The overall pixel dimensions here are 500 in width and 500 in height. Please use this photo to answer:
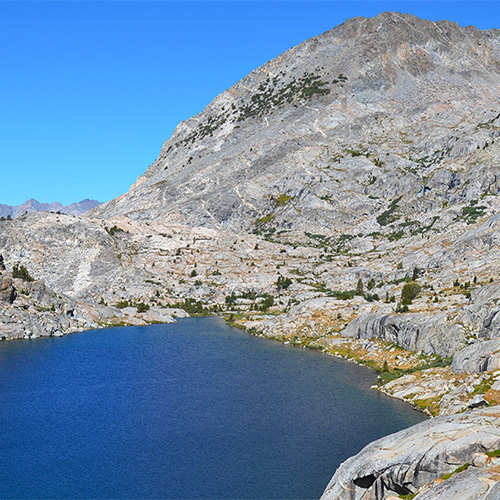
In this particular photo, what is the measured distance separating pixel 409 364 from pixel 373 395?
12.8 meters

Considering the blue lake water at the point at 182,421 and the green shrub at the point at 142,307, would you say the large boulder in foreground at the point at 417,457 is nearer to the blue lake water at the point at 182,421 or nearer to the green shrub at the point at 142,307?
the blue lake water at the point at 182,421

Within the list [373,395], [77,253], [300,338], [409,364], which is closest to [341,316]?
[300,338]

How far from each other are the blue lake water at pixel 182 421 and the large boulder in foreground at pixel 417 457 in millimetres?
12336

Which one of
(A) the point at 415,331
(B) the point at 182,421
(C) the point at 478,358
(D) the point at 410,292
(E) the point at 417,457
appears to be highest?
(D) the point at 410,292

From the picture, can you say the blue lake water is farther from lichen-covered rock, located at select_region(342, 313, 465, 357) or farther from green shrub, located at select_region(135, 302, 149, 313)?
green shrub, located at select_region(135, 302, 149, 313)

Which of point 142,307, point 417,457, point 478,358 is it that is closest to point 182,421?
point 478,358

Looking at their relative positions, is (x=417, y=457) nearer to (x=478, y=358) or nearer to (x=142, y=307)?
(x=478, y=358)

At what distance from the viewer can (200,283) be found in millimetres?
190375

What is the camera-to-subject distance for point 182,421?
7612 cm

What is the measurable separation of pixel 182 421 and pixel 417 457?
42.1m

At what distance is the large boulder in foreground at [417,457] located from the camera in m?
39.3

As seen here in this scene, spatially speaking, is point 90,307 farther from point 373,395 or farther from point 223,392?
point 373,395

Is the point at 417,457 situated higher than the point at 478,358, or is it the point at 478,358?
the point at 478,358

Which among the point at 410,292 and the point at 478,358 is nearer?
the point at 478,358
